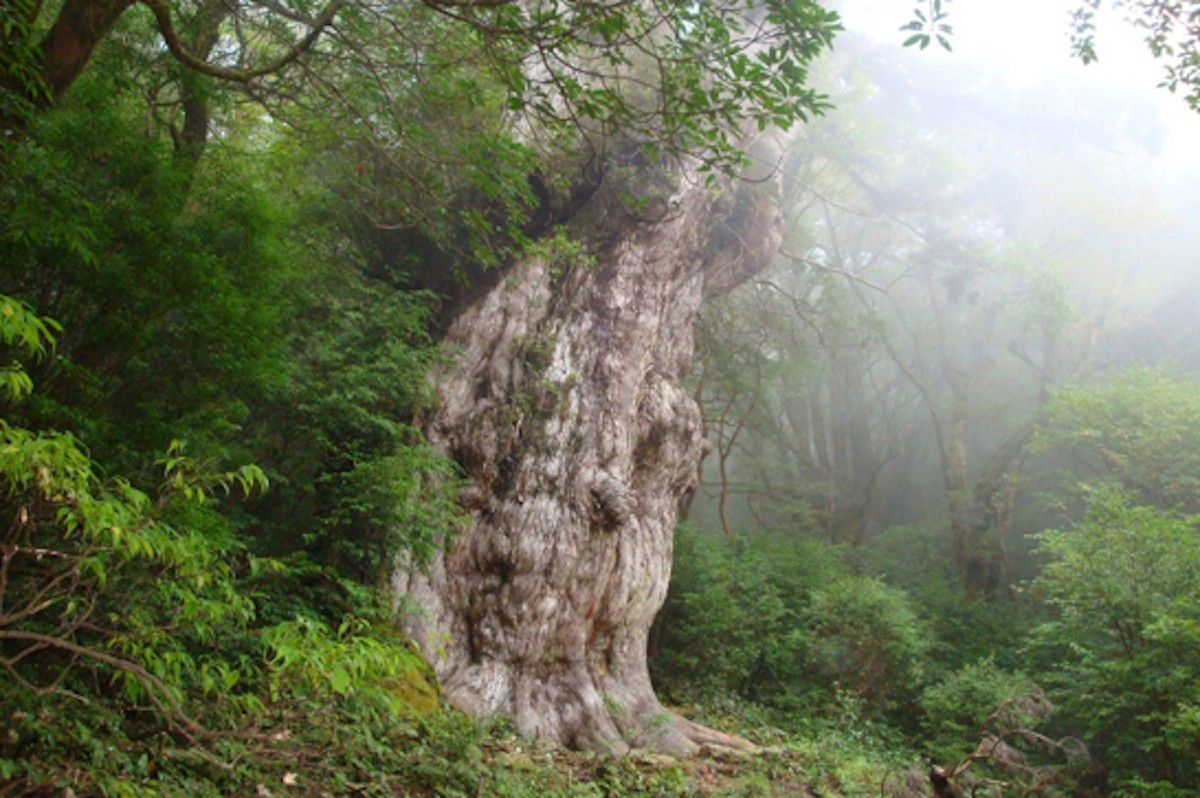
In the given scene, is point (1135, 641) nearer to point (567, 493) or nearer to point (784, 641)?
point (784, 641)

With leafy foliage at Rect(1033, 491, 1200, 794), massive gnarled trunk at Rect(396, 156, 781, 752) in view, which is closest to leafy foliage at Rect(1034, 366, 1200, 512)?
leafy foliage at Rect(1033, 491, 1200, 794)

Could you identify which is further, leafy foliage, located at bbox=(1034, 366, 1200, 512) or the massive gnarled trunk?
leafy foliage, located at bbox=(1034, 366, 1200, 512)

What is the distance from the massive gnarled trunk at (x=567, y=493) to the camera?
21.6 ft

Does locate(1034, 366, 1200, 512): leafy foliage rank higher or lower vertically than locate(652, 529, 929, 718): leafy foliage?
higher

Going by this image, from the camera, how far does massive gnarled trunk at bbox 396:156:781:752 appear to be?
660cm

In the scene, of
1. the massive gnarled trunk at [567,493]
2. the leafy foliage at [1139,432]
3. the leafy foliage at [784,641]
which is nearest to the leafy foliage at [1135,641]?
the leafy foliage at [784,641]

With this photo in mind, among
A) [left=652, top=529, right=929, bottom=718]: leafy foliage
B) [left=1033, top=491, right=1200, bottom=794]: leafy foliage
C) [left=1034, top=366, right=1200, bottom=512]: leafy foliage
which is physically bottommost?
[left=652, top=529, right=929, bottom=718]: leafy foliage

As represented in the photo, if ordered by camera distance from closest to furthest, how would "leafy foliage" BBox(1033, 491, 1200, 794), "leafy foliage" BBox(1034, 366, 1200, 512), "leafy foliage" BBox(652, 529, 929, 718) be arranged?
"leafy foliage" BBox(1033, 491, 1200, 794)
"leafy foliage" BBox(652, 529, 929, 718)
"leafy foliage" BBox(1034, 366, 1200, 512)

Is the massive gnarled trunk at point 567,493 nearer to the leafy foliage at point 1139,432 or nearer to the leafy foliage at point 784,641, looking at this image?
the leafy foliage at point 784,641

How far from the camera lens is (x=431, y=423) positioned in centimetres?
706

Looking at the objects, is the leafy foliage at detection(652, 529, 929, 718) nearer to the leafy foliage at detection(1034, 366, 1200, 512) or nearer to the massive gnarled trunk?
the massive gnarled trunk

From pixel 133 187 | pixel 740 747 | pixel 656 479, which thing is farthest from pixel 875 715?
pixel 133 187

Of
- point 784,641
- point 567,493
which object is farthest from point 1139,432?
point 567,493

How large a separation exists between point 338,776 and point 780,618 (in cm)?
833
